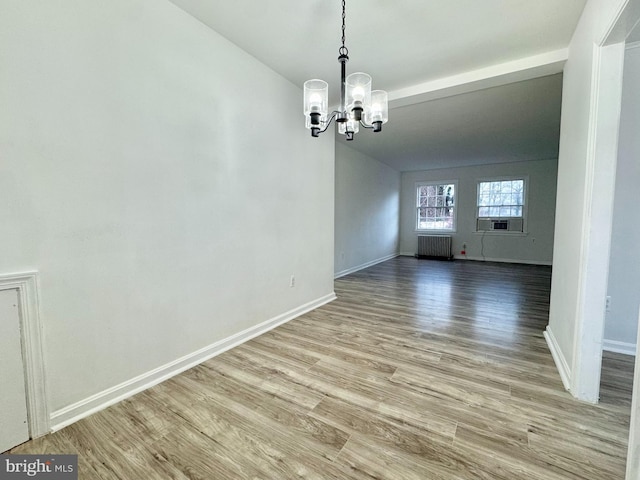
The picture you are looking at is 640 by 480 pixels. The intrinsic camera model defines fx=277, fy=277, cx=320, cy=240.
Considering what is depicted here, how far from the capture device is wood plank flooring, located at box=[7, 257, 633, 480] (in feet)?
4.17

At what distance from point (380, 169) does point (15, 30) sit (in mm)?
6742

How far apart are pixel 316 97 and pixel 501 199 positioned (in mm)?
7613

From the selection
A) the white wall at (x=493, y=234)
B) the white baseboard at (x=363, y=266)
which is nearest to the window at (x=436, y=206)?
the white wall at (x=493, y=234)

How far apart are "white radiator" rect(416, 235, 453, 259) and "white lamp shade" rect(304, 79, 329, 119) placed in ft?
23.9

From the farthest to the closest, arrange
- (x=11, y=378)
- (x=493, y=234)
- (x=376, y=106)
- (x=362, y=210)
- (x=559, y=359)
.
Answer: (x=493, y=234) → (x=362, y=210) → (x=559, y=359) → (x=376, y=106) → (x=11, y=378)

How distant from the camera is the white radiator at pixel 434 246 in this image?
8000 millimetres

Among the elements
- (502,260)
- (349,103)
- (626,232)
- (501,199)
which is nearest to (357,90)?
(349,103)

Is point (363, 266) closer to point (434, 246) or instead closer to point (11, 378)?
point (434, 246)

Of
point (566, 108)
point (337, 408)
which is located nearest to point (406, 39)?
point (566, 108)

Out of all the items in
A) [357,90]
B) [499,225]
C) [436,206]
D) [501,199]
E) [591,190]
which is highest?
[357,90]

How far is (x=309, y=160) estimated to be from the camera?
3.31 metres

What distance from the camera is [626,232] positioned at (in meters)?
2.30

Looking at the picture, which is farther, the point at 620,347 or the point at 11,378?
the point at 620,347

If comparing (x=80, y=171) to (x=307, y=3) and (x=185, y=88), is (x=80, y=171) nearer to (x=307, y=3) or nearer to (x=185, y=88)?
(x=185, y=88)
